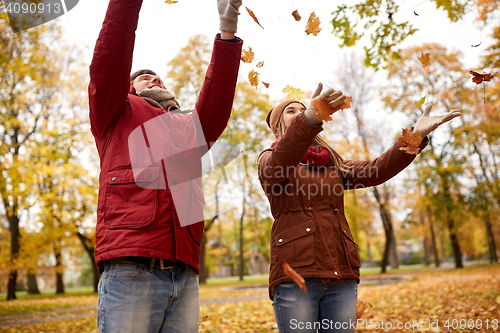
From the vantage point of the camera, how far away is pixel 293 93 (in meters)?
2.62

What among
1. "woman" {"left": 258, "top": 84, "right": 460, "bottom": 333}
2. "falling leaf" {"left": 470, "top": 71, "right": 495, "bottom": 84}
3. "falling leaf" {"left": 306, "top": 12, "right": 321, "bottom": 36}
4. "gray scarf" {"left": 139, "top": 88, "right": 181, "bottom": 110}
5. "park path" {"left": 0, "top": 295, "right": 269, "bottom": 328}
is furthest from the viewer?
"park path" {"left": 0, "top": 295, "right": 269, "bottom": 328}

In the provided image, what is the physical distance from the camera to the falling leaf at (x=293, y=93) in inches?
101

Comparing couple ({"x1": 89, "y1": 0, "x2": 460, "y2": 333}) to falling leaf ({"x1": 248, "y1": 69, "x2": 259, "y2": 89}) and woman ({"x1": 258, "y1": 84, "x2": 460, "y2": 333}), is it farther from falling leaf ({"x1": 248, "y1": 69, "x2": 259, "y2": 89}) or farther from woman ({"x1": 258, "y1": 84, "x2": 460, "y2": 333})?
falling leaf ({"x1": 248, "y1": 69, "x2": 259, "y2": 89})

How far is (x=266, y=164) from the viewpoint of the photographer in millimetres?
2047

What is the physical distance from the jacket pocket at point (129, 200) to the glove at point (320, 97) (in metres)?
0.85

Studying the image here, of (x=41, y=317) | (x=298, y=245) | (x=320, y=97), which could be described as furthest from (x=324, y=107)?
(x=41, y=317)

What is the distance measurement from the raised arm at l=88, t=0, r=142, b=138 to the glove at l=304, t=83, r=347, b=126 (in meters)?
0.92

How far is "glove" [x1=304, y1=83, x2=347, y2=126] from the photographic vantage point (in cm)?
173

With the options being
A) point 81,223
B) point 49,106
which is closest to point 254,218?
point 81,223

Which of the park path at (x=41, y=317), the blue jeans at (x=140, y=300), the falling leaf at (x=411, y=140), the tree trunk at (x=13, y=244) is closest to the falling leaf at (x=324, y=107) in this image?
the falling leaf at (x=411, y=140)

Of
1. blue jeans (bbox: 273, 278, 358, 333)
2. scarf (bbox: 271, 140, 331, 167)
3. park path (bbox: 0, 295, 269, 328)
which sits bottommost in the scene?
park path (bbox: 0, 295, 269, 328)

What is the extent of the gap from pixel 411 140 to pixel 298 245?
1034mm

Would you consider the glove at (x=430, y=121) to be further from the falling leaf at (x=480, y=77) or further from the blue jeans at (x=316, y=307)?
the blue jeans at (x=316, y=307)

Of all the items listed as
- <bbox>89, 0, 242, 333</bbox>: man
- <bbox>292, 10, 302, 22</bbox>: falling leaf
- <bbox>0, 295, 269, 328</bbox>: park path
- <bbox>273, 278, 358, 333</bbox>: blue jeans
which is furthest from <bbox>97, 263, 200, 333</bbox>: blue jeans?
<bbox>0, 295, 269, 328</bbox>: park path
